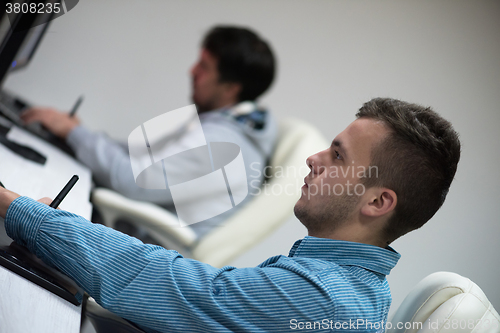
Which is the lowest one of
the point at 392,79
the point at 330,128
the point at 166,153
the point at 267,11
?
the point at 166,153

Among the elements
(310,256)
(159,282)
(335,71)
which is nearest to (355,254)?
(310,256)

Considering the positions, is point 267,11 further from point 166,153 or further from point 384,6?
point 166,153

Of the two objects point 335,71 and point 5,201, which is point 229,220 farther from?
point 335,71

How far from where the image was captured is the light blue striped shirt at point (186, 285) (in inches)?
23.2

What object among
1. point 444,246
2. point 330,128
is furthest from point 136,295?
point 444,246

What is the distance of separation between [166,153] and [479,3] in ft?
5.57

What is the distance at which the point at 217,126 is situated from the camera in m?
1.68

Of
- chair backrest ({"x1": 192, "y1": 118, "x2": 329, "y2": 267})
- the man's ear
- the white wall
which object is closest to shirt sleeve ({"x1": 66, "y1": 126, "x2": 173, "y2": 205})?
chair backrest ({"x1": 192, "y1": 118, "x2": 329, "y2": 267})

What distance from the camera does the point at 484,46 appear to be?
6.70 ft

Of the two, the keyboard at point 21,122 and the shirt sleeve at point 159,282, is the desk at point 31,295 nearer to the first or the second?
the shirt sleeve at point 159,282

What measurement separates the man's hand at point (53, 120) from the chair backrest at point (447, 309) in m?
1.45

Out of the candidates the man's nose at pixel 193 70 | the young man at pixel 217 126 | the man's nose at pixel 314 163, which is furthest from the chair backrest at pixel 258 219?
the man's nose at pixel 193 70

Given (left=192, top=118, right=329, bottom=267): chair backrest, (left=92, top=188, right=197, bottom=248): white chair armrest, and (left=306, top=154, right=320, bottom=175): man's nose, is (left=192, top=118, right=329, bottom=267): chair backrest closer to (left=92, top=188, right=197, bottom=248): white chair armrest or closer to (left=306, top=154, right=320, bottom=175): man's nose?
(left=92, top=188, right=197, bottom=248): white chair armrest

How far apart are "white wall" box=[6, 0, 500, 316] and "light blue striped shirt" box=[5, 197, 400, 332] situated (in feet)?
5.01
